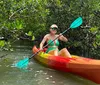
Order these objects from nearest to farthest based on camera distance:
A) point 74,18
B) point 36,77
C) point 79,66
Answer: point 79,66, point 36,77, point 74,18

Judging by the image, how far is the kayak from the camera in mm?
6391

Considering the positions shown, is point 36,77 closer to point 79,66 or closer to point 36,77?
point 36,77

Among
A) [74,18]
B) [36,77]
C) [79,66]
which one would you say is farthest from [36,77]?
[74,18]

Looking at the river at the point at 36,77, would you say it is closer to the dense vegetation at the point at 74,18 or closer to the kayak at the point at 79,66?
the kayak at the point at 79,66

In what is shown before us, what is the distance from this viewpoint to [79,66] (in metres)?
6.79

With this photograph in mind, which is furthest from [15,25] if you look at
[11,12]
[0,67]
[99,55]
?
[99,55]

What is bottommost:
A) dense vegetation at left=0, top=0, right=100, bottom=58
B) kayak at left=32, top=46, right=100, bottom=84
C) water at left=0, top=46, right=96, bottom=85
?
water at left=0, top=46, right=96, bottom=85

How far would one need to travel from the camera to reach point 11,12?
6.40m

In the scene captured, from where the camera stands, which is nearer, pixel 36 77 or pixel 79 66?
pixel 79 66

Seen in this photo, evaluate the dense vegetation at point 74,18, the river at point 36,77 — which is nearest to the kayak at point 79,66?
the river at point 36,77

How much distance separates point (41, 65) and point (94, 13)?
309cm

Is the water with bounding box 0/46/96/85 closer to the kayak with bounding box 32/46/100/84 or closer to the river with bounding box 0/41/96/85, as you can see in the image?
the river with bounding box 0/41/96/85

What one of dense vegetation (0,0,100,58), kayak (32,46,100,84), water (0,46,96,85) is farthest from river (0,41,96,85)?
dense vegetation (0,0,100,58)

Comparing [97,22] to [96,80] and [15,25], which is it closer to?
[96,80]
